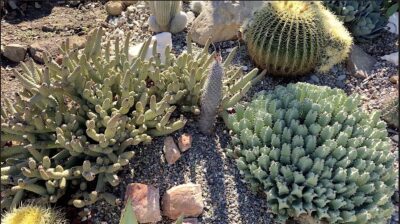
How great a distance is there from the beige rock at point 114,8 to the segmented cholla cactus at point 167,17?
29cm

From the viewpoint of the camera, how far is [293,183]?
2557 mm

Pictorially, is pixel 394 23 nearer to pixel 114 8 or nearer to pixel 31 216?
pixel 114 8

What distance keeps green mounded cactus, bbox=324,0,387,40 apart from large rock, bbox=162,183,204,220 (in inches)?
72.8

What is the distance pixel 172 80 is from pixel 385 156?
4.01 feet

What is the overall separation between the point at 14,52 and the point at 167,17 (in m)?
A: 1.08

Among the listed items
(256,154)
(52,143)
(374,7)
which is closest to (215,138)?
(256,154)

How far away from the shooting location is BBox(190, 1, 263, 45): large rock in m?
3.59

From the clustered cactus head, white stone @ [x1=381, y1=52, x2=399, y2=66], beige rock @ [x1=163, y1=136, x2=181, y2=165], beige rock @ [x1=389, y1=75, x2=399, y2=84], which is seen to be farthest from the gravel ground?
white stone @ [x1=381, y1=52, x2=399, y2=66]

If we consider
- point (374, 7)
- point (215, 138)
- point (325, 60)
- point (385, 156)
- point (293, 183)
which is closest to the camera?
point (293, 183)

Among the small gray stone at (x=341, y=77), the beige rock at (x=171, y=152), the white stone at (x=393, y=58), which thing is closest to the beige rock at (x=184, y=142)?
the beige rock at (x=171, y=152)

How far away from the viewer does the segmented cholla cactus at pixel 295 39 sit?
3.18 m

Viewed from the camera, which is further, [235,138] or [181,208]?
[235,138]

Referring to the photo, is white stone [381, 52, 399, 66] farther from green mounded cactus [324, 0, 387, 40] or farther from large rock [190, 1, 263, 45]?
large rock [190, 1, 263, 45]

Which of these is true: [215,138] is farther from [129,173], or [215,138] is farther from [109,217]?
[109,217]
